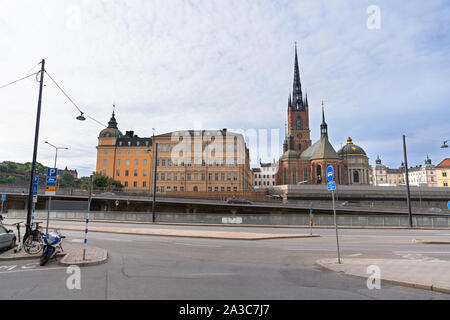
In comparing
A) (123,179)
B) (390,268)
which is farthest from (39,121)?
(123,179)

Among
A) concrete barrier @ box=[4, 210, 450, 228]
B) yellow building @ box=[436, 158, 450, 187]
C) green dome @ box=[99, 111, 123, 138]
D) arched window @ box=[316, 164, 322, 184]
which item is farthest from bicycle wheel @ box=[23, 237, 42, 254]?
yellow building @ box=[436, 158, 450, 187]

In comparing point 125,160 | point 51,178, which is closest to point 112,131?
point 125,160

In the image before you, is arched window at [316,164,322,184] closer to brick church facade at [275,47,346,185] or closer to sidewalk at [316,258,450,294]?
brick church facade at [275,47,346,185]

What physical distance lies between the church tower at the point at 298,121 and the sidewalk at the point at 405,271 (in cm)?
10642

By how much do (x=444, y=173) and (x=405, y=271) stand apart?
146100mm

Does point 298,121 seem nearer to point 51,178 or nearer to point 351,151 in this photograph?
point 351,151

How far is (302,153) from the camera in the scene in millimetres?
107812

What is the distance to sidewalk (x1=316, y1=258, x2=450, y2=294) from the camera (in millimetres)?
6473

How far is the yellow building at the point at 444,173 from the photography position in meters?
121

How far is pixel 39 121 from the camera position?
12.9 meters

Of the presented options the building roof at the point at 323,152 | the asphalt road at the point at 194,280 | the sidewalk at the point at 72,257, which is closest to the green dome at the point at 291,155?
the building roof at the point at 323,152

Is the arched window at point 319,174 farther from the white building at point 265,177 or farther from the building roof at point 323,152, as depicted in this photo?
the white building at point 265,177
